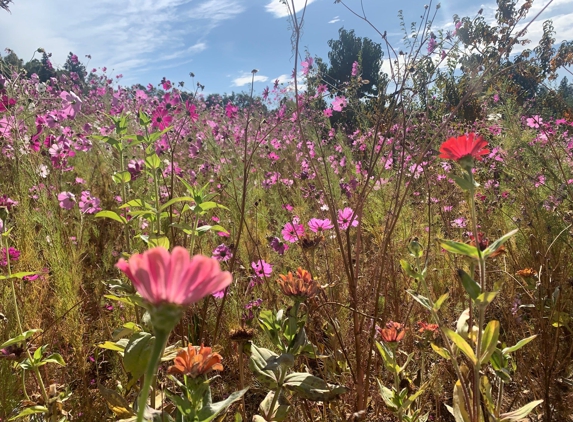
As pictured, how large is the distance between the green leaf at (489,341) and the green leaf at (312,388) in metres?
0.26

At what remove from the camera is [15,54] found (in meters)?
3.64

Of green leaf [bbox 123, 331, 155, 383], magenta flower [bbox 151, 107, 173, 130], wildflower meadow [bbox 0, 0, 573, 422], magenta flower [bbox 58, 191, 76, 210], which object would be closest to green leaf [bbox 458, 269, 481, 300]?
wildflower meadow [bbox 0, 0, 573, 422]

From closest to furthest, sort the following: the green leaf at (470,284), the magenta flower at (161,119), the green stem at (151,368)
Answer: the green stem at (151,368)
the green leaf at (470,284)
the magenta flower at (161,119)

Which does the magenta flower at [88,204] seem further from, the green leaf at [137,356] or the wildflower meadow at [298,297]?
the green leaf at [137,356]

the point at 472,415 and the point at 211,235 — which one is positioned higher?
the point at 211,235

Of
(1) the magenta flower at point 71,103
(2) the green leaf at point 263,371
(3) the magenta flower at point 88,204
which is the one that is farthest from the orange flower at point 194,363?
(3) the magenta flower at point 88,204

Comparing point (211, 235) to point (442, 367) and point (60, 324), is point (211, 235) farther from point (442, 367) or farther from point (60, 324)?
point (442, 367)

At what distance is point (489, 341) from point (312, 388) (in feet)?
1.08

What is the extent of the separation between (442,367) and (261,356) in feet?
2.72

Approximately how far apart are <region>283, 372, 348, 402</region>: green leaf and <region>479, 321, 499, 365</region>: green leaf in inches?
10.3

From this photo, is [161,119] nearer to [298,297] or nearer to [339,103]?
[298,297]

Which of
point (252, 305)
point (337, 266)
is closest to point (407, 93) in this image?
point (337, 266)

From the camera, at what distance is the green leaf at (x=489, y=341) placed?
67cm

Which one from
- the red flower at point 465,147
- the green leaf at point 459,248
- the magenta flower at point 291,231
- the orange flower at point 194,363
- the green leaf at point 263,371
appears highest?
the red flower at point 465,147
